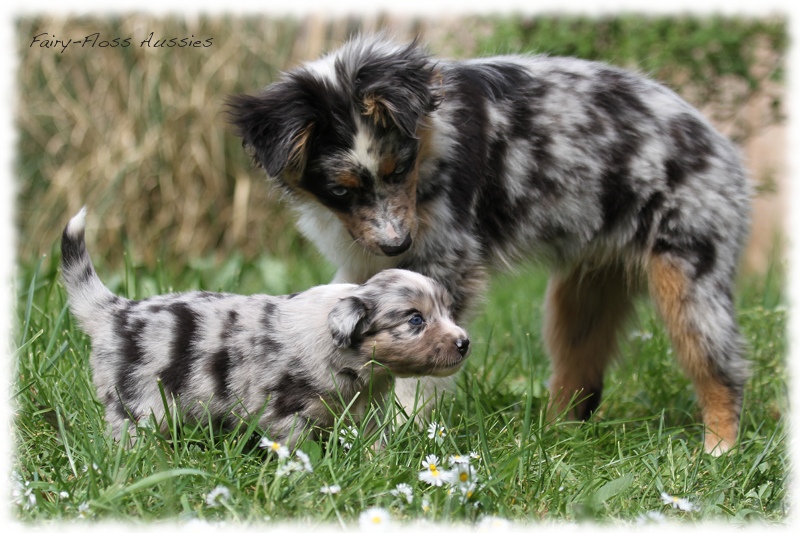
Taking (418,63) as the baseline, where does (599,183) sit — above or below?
below

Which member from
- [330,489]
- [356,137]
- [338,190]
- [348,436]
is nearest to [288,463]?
[330,489]

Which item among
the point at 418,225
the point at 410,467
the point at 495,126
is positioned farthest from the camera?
the point at 495,126

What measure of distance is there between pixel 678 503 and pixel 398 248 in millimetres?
1587

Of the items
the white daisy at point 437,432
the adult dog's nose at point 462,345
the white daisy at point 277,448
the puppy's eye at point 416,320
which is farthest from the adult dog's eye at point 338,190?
the white daisy at point 277,448

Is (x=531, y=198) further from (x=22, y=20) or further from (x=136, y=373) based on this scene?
(x=22, y=20)

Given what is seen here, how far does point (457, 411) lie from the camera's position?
4.43 metres

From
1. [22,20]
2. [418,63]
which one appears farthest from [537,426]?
[22,20]

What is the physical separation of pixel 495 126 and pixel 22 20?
610 centimetres

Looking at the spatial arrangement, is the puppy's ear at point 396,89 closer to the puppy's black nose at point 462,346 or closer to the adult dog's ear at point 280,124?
the adult dog's ear at point 280,124

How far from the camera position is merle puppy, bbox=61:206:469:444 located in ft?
12.2

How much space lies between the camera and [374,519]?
2.96 meters

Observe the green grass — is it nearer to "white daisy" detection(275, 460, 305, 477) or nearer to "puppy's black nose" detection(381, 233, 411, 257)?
"white daisy" detection(275, 460, 305, 477)

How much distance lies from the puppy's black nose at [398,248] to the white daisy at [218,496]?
1436 millimetres

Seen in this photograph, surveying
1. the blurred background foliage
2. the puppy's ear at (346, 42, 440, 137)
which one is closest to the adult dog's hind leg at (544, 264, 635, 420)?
the puppy's ear at (346, 42, 440, 137)
